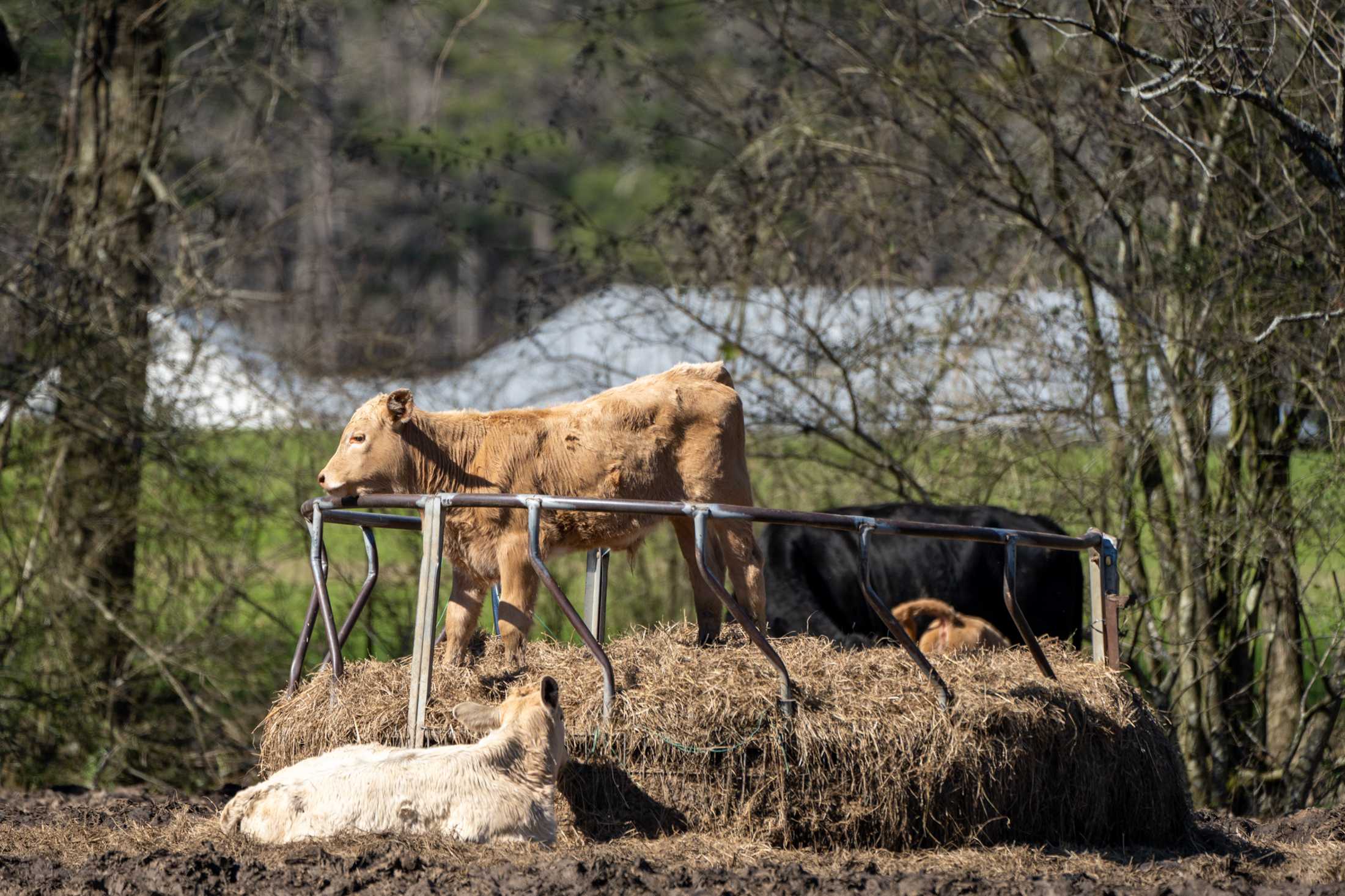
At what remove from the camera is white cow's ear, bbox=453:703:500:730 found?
5.38m

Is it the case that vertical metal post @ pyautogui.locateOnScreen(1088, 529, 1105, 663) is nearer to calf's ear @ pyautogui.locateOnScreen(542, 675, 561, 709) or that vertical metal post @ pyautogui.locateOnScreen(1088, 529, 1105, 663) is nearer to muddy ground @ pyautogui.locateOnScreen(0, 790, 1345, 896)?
muddy ground @ pyautogui.locateOnScreen(0, 790, 1345, 896)

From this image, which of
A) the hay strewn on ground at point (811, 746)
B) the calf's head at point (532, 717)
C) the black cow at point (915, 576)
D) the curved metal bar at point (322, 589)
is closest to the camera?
the calf's head at point (532, 717)

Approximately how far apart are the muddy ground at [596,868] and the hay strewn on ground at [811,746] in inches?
5.0

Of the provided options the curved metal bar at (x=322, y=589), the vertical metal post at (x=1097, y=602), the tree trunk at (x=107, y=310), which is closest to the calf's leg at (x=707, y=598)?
the curved metal bar at (x=322, y=589)

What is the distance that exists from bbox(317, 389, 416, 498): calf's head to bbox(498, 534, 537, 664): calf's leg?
55cm

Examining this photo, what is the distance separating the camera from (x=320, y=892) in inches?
181

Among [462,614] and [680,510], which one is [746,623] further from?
[462,614]

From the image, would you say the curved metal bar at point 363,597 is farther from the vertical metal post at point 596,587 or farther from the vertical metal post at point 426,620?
the vertical metal post at point 596,587

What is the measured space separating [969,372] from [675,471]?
5.24 meters

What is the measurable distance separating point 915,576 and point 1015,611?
4.80m

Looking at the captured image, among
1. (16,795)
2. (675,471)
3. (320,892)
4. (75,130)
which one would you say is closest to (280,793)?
(320,892)

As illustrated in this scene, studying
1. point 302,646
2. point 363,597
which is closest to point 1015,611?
point 363,597

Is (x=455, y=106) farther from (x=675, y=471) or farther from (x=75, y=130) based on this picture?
(x=675, y=471)

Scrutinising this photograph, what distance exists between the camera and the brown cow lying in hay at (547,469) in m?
6.12
